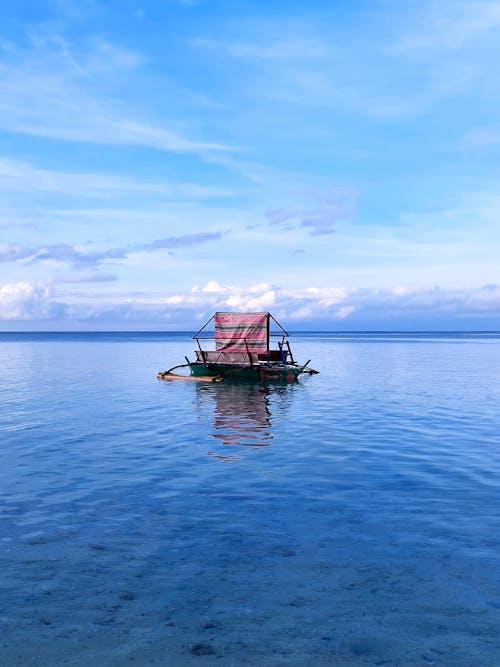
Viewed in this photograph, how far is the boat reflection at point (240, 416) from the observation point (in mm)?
21297

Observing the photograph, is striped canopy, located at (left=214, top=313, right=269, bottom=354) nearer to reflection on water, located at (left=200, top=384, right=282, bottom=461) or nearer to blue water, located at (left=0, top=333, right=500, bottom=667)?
reflection on water, located at (left=200, top=384, right=282, bottom=461)

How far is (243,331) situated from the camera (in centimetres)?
4550

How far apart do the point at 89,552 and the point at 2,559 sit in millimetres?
1495

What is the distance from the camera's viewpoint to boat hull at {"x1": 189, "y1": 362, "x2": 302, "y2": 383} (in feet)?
146

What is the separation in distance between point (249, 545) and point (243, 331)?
1388 inches

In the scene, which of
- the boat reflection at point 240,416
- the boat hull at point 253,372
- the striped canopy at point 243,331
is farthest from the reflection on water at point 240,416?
the striped canopy at point 243,331

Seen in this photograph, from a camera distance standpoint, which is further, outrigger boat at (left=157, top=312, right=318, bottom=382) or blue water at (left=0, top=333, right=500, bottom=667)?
outrigger boat at (left=157, top=312, right=318, bottom=382)

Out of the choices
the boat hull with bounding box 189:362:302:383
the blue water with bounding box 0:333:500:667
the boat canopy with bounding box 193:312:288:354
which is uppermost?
the boat canopy with bounding box 193:312:288:354

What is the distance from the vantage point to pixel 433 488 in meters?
14.6

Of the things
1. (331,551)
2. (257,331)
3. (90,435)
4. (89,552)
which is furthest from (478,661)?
(257,331)

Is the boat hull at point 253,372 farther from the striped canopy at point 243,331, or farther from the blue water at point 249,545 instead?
the blue water at point 249,545

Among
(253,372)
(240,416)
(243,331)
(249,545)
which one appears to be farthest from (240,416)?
(243,331)

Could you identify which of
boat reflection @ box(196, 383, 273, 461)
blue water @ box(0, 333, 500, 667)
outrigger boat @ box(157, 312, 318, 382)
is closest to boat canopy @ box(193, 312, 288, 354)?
outrigger boat @ box(157, 312, 318, 382)

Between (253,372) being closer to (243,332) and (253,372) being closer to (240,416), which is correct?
(243,332)
